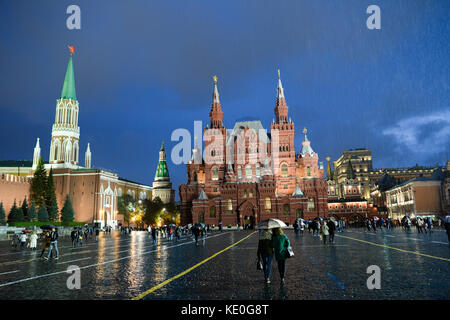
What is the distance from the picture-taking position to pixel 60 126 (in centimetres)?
7956

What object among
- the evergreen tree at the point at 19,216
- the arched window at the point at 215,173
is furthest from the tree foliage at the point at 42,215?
the arched window at the point at 215,173

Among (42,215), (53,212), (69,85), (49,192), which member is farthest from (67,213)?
(69,85)

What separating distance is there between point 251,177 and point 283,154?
8.28 meters

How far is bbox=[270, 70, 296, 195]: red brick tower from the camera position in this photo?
220ft

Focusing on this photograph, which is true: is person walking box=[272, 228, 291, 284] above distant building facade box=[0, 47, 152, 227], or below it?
below

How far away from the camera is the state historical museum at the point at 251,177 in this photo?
63.2 metres

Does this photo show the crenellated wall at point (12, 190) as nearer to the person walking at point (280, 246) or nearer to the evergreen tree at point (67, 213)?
the evergreen tree at point (67, 213)

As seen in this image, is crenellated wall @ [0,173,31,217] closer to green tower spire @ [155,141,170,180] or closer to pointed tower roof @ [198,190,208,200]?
pointed tower roof @ [198,190,208,200]

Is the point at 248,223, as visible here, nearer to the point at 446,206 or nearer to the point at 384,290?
the point at 446,206

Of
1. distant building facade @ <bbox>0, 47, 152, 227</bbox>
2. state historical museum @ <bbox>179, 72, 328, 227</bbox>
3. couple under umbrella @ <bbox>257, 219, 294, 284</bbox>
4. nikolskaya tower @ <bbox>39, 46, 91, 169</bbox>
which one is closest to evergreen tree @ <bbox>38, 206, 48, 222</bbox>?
distant building facade @ <bbox>0, 47, 152, 227</bbox>

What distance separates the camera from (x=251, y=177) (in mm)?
67750

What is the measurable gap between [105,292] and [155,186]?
102049 millimetres

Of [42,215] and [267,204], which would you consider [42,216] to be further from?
[267,204]
